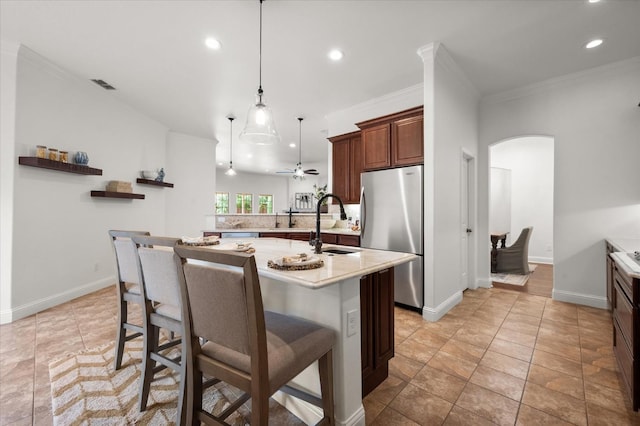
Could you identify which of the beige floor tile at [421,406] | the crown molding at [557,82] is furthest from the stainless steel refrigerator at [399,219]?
the crown molding at [557,82]

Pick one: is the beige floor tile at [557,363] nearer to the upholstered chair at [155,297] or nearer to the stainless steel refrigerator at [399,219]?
the stainless steel refrigerator at [399,219]

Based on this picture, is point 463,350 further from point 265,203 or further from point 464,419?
point 265,203

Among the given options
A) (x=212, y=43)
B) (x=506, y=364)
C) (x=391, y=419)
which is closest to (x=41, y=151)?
(x=212, y=43)

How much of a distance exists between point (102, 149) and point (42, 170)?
3.06 ft

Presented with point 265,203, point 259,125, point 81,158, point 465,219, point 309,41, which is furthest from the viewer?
point 265,203

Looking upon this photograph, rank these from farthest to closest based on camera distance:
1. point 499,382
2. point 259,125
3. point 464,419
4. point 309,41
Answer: point 309,41 < point 259,125 < point 499,382 < point 464,419

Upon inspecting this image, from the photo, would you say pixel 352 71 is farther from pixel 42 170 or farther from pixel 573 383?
pixel 42 170

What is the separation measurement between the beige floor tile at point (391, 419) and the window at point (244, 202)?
38.7 feet

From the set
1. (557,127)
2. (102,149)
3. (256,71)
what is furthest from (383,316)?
(102,149)

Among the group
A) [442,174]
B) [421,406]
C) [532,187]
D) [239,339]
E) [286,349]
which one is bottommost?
[421,406]

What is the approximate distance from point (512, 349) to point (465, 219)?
2.02 metres

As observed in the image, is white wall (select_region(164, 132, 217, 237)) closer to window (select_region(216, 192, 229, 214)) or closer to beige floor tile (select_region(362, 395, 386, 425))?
beige floor tile (select_region(362, 395, 386, 425))

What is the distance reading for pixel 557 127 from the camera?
144 inches

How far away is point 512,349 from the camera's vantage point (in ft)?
7.84
